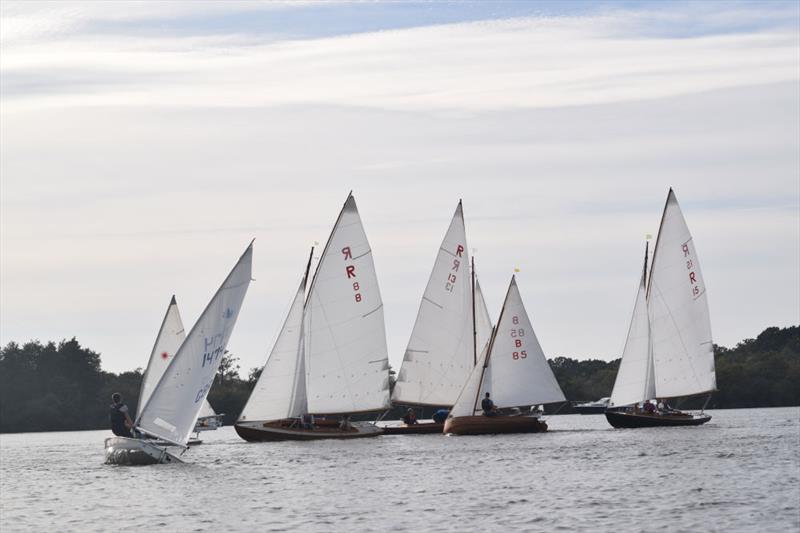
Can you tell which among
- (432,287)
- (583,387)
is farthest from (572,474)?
(583,387)

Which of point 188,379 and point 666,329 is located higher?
point 666,329

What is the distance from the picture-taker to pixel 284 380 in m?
82.9

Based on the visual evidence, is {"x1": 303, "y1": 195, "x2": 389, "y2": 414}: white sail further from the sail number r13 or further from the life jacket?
the life jacket

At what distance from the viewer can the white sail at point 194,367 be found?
197ft

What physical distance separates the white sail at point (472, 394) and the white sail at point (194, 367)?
2679cm

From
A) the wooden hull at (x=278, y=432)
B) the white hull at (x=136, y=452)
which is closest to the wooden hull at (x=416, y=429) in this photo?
the wooden hull at (x=278, y=432)

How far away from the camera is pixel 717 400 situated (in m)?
156

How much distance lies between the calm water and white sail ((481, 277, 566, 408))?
7.01 m

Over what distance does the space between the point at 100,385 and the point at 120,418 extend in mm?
112806

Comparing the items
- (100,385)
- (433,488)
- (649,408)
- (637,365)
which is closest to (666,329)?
(637,365)

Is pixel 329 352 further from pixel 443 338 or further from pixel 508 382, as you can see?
pixel 443 338

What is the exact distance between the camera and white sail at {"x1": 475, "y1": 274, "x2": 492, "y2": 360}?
96875 mm

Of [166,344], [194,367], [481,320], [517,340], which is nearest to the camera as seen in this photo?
[194,367]

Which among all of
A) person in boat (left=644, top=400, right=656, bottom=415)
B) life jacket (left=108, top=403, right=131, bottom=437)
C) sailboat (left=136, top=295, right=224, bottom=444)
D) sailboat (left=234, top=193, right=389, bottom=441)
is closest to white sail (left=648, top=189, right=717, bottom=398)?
person in boat (left=644, top=400, right=656, bottom=415)
